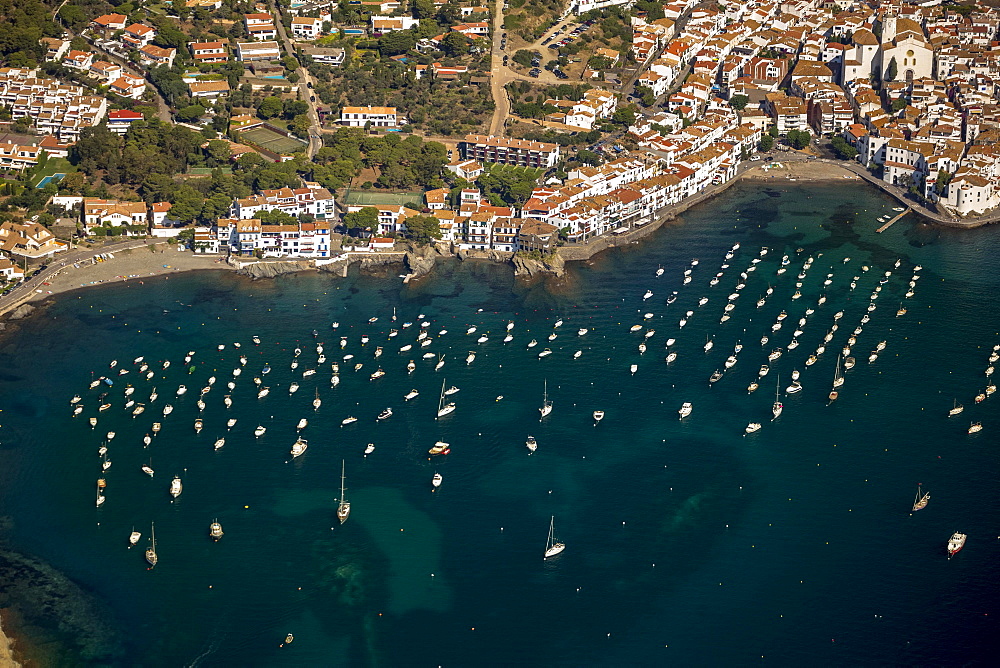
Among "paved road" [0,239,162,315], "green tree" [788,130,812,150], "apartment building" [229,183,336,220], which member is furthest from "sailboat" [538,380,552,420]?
"green tree" [788,130,812,150]

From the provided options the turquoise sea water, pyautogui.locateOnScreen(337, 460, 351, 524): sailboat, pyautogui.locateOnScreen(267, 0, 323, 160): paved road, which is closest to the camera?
the turquoise sea water

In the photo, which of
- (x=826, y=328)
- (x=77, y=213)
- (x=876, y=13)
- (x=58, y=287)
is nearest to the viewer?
(x=826, y=328)

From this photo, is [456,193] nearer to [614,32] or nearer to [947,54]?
[614,32]

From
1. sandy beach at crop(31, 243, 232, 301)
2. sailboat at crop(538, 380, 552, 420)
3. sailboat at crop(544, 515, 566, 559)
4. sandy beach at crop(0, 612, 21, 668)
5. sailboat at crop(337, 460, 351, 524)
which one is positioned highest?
sandy beach at crop(31, 243, 232, 301)

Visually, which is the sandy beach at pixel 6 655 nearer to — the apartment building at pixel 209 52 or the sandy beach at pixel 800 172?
the sandy beach at pixel 800 172

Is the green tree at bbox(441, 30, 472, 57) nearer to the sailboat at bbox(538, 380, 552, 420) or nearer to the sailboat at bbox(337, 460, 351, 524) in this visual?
the sailboat at bbox(538, 380, 552, 420)

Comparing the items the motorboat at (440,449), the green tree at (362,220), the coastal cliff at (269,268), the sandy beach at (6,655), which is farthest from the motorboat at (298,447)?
the green tree at (362,220)

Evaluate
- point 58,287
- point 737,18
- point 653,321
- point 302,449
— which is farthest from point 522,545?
point 737,18
